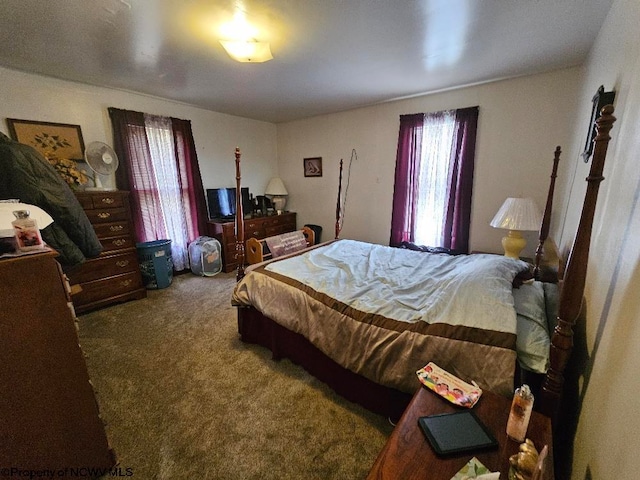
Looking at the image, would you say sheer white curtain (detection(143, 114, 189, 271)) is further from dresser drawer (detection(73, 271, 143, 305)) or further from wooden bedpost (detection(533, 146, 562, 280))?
wooden bedpost (detection(533, 146, 562, 280))

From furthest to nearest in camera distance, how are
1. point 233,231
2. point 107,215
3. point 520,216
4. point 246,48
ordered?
1. point 233,231
2. point 107,215
3. point 520,216
4. point 246,48

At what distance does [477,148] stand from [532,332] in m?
2.46

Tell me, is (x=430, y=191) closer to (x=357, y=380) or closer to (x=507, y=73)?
(x=507, y=73)

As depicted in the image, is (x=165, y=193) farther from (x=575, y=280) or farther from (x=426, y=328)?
(x=575, y=280)

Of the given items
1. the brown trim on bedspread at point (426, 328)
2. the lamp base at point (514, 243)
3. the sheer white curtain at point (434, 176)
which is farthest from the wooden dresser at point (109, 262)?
the lamp base at point (514, 243)

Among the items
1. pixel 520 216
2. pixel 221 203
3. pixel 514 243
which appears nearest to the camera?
pixel 520 216

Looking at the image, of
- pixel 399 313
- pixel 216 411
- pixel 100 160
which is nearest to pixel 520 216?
pixel 399 313

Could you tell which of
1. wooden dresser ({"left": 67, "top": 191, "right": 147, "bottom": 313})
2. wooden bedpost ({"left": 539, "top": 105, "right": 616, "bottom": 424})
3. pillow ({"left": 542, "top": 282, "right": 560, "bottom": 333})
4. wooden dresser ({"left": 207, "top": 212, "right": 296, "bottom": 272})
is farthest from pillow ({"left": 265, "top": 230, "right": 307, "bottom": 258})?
wooden bedpost ({"left": 539, "top": 105, "right": 616, "bottom": 424})

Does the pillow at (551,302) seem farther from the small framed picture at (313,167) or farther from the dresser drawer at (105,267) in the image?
the dresser drawer at (105,267)

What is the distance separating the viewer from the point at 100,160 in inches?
109

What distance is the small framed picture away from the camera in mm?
4355

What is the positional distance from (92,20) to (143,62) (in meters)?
0.65

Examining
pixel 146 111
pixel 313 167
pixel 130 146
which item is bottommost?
pixel 313 167

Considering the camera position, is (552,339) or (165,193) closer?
(552,339)
